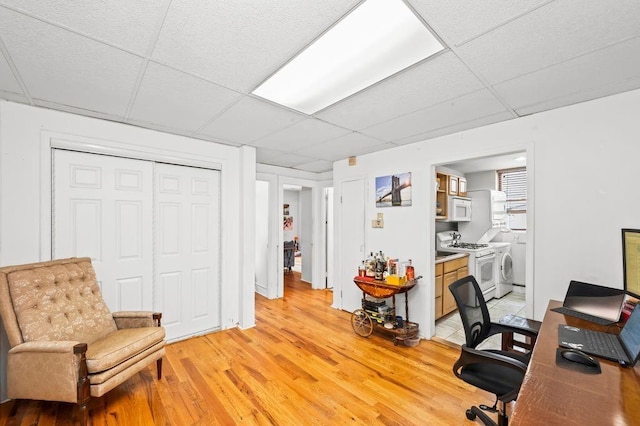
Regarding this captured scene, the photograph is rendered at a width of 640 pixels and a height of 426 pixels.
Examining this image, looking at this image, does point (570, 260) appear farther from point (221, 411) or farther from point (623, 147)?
point (221, 411)

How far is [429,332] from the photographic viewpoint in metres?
3.20

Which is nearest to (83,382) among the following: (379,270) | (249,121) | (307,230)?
(249,121)

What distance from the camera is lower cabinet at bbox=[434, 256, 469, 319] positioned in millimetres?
3550

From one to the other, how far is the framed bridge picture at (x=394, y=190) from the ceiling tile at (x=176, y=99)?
2216mm

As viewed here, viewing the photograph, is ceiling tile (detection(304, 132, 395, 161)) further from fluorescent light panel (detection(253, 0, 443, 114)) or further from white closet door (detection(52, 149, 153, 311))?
white closet door (detection(52, 149, 153, 311))

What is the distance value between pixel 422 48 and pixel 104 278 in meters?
3.41

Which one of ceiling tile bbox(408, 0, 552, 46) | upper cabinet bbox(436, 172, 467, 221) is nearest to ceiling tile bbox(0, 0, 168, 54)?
ceiling tile bbox(408, 0, 552, 46)

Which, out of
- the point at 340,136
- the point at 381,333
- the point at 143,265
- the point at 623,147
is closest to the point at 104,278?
the point at 143,265

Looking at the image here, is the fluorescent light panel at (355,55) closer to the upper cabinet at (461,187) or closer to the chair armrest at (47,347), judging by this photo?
the chair armrest at (47,347)

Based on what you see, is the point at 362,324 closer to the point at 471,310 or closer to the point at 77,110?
the point at 471,310

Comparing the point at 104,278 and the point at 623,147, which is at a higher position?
the point at 623,147

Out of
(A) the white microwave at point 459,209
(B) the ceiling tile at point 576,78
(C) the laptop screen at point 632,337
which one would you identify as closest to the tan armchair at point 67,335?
(C) the laptop screen at point 632,337

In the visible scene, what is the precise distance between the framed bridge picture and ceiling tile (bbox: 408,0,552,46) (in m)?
2.12

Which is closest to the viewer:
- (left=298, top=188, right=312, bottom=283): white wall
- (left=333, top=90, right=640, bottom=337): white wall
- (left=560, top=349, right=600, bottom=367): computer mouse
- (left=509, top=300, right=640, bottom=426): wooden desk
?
(left=509, top=300, right=640, bottom=426): wooden desk
